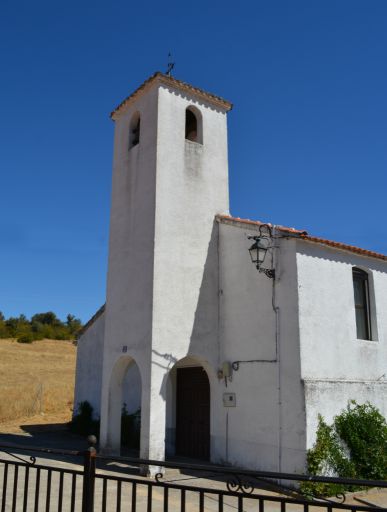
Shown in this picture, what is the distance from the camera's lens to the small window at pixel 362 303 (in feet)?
41.9

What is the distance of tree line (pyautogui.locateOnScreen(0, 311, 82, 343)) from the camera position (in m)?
50.8

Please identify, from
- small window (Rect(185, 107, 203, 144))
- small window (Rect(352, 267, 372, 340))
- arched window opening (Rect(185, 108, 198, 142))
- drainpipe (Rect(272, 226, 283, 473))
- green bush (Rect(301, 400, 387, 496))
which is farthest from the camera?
arched window opening (Rect(185, 108, 198, 142))

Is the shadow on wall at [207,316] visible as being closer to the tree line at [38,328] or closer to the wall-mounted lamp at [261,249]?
the wall-mounted lamp at [261,249]

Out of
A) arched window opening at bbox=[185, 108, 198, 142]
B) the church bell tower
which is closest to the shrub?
the church bell tower

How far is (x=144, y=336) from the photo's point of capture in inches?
477

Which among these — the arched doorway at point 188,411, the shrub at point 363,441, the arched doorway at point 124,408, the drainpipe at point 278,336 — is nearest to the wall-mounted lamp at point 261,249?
the drainpipe at point 278,336

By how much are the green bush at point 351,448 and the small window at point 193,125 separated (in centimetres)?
818

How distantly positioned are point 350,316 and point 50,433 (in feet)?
39.1

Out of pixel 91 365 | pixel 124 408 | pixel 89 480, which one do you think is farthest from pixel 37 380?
pixel 89 480

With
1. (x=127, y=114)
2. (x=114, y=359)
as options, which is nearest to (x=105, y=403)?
(x=114, y=359)

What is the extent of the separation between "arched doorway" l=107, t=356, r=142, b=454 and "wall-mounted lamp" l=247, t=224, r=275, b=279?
13.7 ft

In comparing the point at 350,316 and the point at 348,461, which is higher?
the point at 350,316

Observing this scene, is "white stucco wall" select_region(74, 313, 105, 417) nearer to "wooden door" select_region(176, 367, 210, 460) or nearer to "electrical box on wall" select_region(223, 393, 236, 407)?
"wooden door" select_region(176, 367, 210, 460)

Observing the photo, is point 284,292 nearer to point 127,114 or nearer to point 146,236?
point 146,236
